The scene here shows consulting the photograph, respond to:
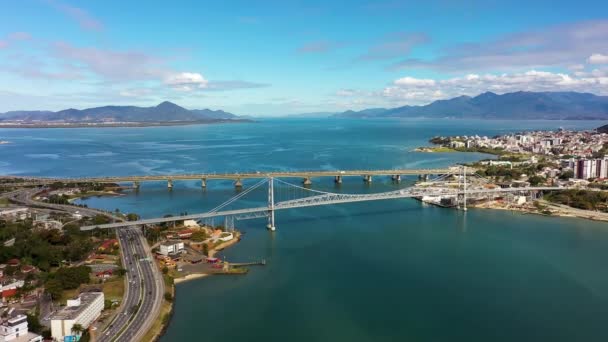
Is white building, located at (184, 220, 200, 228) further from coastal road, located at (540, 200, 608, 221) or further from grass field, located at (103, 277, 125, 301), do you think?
coastal road, located at (540, 200, 608, 221)

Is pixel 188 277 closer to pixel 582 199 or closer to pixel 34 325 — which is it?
pixel 34 325

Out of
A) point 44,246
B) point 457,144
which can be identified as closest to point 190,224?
point 44,246

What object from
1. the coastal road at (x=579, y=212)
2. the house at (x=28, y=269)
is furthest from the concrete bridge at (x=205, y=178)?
the house at (x=28, y=269)

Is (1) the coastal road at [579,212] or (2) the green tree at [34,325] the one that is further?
(1) the coastal road at [579,212]

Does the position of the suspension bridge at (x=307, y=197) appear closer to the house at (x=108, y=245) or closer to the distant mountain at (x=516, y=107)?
the house at (x=108, y=245)

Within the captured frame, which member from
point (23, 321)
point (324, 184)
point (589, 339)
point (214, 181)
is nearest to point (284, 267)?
point (23, 321)

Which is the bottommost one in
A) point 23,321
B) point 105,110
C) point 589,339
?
point 589,339

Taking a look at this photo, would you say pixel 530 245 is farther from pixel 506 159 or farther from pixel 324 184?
pixel 506 159
